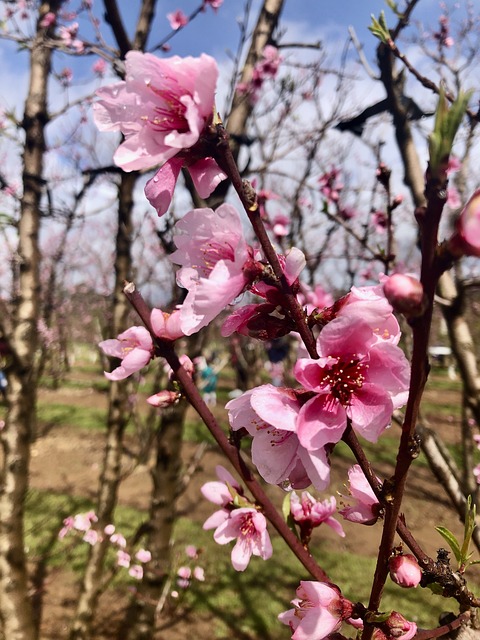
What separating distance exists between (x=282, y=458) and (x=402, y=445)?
208 mm

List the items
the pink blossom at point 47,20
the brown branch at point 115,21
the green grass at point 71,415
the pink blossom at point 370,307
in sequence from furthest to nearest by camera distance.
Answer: the green grass at point 71,415, the pink blossom at point 47,20, the brown branch at point 115,21, the pink blossom at point 370,307

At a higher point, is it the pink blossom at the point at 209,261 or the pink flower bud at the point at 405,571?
the pink blossom at the point at 209,261

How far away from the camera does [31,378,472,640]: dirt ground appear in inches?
168

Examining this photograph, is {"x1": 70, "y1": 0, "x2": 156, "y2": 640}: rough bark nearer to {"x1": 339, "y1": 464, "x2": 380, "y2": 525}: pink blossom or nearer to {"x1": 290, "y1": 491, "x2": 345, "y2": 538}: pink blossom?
{"x1": 290, "y1": 491, "x2": 345, "y2": 538}: pink blossom

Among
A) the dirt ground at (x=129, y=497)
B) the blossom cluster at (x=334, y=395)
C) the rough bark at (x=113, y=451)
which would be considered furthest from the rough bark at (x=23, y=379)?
the blossom cluster at (x=334, y=395)

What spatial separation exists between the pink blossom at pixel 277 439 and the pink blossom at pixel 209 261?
0.14 m

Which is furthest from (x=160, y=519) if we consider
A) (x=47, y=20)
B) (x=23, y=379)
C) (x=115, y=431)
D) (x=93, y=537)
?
(x=47, y=20)

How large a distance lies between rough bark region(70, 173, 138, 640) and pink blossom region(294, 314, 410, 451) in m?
3.11

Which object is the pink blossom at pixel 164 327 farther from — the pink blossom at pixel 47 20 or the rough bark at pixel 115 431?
the pink blossom at pixel 47 20

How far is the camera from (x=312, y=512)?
1.06m

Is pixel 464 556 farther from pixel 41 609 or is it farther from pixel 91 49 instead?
pixel 41 609

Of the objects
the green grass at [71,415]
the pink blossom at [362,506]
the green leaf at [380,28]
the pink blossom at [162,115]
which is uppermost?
the green leaf at [380,28]

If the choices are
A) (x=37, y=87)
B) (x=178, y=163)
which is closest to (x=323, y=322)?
(x=178, y=163)

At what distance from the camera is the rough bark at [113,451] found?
3240 millimetres
